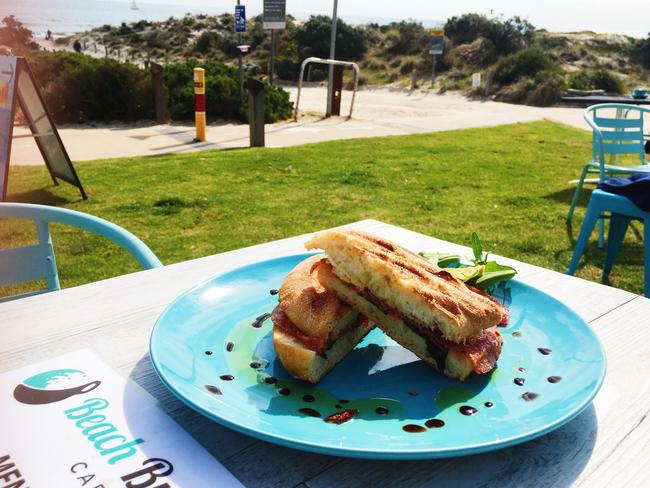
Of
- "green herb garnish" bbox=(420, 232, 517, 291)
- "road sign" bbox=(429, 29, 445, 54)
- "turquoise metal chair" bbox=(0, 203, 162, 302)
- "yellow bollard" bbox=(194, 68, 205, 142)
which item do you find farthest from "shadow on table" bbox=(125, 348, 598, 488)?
"road sign" bbox=(429, 29, 445, 54)

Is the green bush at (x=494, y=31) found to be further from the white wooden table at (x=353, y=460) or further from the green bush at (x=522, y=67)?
the white wooden table at (x=353, y=460)

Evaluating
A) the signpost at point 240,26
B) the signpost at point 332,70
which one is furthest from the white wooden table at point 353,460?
the signpost at point 332,70

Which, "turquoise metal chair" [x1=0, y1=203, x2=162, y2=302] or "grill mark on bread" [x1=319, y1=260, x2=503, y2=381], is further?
"turquoise metal chair" [x1=0, y1=203, x2=162, y2=302]

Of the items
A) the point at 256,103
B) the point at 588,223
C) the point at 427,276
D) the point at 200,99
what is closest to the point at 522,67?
the point at 256,103

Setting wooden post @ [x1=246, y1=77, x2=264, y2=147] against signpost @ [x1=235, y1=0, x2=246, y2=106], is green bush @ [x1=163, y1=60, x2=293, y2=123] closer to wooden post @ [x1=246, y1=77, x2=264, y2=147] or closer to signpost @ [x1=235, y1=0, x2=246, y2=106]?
signpost @ [x1=235, y1=0, x2=246, y2=106]

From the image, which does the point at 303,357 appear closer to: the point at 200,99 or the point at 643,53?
the point at 200,99
